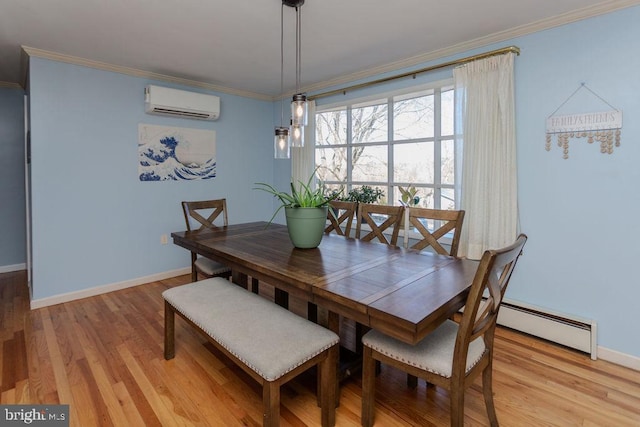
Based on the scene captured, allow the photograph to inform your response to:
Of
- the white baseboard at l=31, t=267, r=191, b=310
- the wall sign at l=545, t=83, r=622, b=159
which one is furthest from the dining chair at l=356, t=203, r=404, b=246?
the white baseboard at l=31, t=267, r=191, b=310

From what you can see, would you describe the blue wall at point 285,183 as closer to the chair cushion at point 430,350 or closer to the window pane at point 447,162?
the window pane at point 447,162

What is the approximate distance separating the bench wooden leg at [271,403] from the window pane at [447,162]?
8.01 feet

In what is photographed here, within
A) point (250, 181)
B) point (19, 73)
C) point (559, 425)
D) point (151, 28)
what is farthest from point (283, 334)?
point (19, 73)

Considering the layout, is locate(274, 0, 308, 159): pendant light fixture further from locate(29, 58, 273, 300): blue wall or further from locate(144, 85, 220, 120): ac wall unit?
locate(29, 58, 273, 300): blue wall

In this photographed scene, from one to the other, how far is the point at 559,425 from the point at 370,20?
273 centimetres

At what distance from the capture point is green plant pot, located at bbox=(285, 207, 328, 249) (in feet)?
6.98

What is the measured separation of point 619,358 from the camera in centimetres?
217

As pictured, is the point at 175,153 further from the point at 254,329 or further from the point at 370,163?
the point at 254,329

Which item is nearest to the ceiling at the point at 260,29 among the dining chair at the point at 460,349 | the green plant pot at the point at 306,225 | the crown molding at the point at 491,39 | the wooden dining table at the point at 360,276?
the crown molding at the point at 491,39

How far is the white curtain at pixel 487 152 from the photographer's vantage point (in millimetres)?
2564

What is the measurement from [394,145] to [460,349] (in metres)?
2.58

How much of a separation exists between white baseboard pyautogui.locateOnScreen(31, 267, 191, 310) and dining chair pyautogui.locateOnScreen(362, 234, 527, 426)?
3.08 metres

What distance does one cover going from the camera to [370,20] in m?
2.42

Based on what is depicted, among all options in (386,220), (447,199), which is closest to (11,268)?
(386,220)
